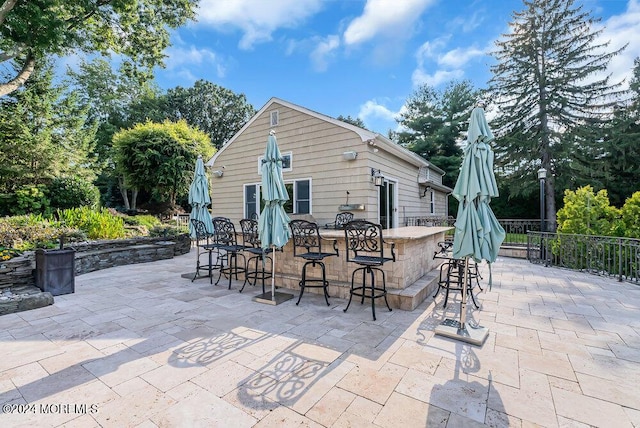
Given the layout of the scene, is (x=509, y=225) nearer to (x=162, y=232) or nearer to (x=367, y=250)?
(x=367, y=250)

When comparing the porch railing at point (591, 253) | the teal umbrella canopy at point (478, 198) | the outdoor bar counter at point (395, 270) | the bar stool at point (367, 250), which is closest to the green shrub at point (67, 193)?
the outdoor bar counter at point (395, 270)

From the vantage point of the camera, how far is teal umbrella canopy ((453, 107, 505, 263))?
329 centimetres

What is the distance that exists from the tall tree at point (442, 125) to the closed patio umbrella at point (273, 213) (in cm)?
1732

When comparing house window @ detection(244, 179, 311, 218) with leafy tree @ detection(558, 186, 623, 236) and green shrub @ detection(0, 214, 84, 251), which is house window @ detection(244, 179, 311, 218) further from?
leafy tree @ detection(558, 186, 623, 236)

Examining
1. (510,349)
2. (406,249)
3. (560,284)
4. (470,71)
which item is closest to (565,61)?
(470,71)

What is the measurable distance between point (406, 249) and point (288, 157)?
5369 mm

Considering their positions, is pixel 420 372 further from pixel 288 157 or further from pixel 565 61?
pixel 565 61

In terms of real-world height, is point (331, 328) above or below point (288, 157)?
below

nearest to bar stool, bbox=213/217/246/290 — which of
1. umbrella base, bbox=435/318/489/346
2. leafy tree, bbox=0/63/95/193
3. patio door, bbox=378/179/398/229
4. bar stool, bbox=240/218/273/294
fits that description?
bar stool, bbox=240/218/273/294

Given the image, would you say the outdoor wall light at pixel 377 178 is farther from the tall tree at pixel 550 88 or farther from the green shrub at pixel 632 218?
the tall tree at pixel 550 88

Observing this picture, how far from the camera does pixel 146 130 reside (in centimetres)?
1482

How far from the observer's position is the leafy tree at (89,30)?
7043 millimetres

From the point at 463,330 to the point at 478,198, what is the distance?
1.53 meters

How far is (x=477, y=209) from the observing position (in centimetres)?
336
